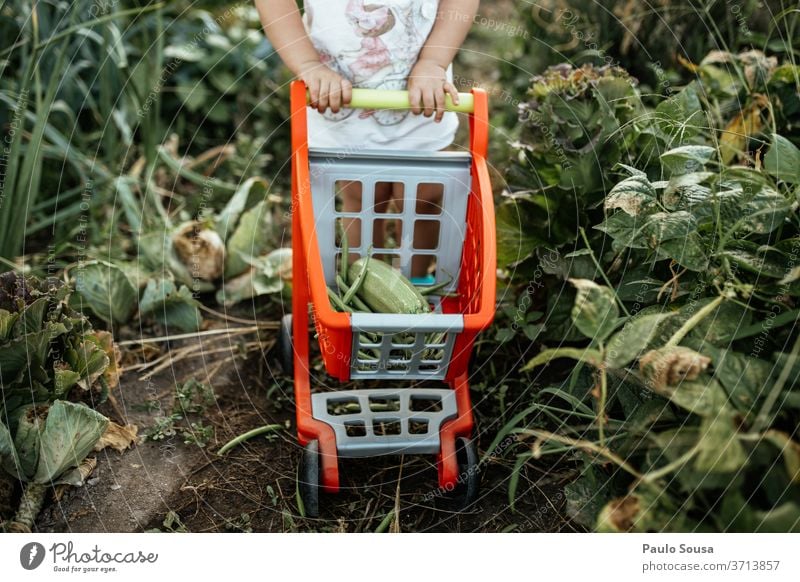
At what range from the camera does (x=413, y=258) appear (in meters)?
2.20

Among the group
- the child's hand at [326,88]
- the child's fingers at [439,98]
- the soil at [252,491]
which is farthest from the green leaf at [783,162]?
the child's hand at [326,88]

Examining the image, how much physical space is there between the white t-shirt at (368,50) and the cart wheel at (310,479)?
75cm

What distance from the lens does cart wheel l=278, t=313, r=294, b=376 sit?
6.96 ft

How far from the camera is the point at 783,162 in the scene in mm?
1668

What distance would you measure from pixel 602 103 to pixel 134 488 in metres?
1.42

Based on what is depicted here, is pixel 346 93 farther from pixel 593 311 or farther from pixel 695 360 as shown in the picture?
pixel 695 360

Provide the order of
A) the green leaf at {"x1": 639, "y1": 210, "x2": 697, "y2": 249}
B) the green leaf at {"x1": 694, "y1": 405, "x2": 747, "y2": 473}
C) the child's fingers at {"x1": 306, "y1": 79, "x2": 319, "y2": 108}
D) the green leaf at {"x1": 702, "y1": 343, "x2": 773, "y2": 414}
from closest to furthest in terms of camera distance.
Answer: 1. the green leaf at {"x1": 694, "y1": 405, "x2": 747, "y2": 473}
2. the green leaf at {"x1": 702, "y1": 343, "x2": 773, "y2": 414}
3. the green leaf at {"x1": 639, "y1": 210, "x2": 697, "y2": 249}
4. the child's fingers at {"x1": 306, "y1": 79, "x2": 319, "y2": 108}

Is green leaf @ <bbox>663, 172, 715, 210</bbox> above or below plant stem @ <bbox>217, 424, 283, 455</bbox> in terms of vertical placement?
above

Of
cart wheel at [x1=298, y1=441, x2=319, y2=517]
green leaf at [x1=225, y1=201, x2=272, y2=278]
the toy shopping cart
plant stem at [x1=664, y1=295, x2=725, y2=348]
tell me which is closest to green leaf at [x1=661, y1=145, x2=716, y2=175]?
plant stem at [x1=664, y1=295, x2=725, y2=348]

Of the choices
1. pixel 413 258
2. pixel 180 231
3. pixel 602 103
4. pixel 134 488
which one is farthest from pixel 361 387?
pixel 602 103

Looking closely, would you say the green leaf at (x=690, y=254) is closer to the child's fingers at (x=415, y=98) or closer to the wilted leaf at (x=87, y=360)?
the child's fingers at (x=415, y=98)

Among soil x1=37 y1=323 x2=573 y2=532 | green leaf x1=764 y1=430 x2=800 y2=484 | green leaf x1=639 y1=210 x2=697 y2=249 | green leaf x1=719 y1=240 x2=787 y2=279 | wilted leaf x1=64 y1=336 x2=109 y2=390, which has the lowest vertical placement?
soil x1=37 y1=323 x2=573 y2=532

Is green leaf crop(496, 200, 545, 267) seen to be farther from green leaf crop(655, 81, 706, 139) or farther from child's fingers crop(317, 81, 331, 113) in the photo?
child's fingers crop(317, 81, 331, 113)
